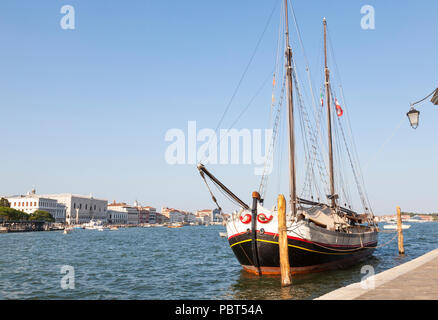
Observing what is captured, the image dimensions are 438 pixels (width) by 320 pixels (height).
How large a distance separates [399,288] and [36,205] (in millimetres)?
169444

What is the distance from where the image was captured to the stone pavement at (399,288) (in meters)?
8.58

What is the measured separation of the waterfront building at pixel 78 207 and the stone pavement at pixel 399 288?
175 m

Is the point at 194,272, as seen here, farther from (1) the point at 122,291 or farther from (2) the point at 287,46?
(2) the point at 287,46

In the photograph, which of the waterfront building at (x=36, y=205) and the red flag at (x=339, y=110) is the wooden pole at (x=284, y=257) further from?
the waterfront building at (x=36, y=205)

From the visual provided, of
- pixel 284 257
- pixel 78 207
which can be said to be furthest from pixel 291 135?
pixel 78 207

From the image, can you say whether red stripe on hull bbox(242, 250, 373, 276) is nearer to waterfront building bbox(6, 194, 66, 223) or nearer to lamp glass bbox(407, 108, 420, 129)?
lamp glass bbox(407, 108, 420, 129)

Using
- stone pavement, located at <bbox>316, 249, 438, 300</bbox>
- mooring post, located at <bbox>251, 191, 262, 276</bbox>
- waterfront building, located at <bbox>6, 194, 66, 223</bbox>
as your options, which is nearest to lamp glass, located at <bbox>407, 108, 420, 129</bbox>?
stone pavement, located at <bbox>316, 249, 438, 300</bbox>

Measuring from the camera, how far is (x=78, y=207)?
18400 cm

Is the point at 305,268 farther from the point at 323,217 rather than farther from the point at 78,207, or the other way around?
the point at 78,207

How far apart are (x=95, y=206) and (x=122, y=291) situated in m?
191

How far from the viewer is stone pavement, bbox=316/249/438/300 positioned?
8.58m

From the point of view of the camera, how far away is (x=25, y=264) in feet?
98.6

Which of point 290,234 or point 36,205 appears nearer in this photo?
point 290,234
